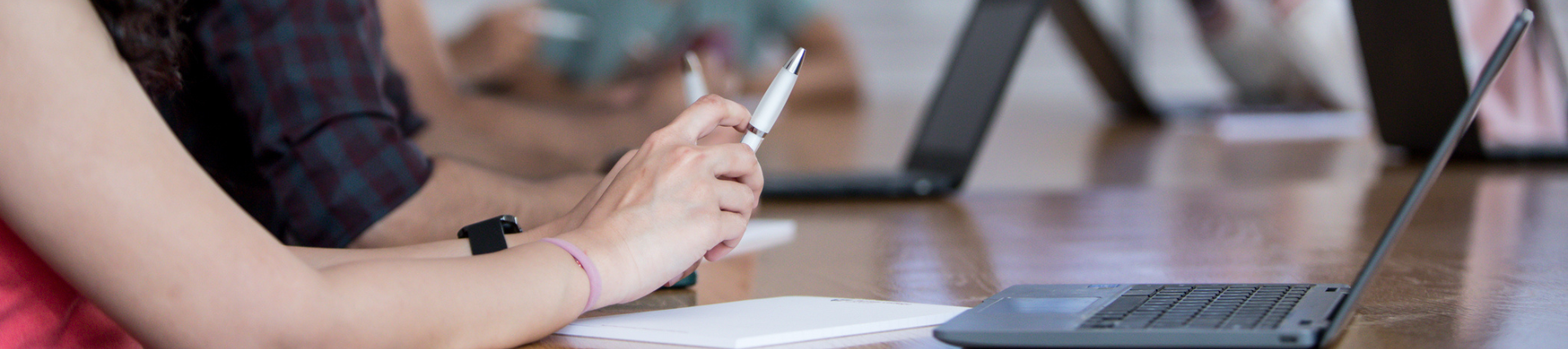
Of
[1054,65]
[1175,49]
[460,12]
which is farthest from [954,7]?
[460,12]

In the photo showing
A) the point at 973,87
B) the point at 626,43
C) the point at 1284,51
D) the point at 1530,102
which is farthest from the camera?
the point at 626,43

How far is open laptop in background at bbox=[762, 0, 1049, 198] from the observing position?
1.14m

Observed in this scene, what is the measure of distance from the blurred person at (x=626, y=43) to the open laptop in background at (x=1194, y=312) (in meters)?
Result: 2.47

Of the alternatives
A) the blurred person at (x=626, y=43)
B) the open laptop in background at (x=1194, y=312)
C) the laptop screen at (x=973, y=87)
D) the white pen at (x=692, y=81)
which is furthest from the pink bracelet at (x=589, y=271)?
the blurred person at (x=626, y=43)

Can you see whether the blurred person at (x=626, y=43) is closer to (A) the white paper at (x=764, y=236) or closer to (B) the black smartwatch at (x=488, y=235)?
(A) the white paper at (x=764, y=236)

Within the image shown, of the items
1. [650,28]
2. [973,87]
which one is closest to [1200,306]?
[973,87]

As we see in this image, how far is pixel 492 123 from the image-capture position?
154cm

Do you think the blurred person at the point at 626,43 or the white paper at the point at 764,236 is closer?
the white paper at the point at 764,236

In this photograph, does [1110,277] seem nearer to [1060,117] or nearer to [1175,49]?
[1060,117]

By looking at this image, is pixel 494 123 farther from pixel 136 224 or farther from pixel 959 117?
pixel 136 224

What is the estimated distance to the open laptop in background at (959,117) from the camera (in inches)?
45.0

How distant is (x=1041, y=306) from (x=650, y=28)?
2731mm

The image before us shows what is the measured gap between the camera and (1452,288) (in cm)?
57

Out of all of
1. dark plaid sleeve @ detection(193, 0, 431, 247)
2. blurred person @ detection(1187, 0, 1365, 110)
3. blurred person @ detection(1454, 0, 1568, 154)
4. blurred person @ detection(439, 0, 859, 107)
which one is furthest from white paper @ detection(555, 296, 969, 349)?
blurred person @ detection(439, 0, 859, 107)
